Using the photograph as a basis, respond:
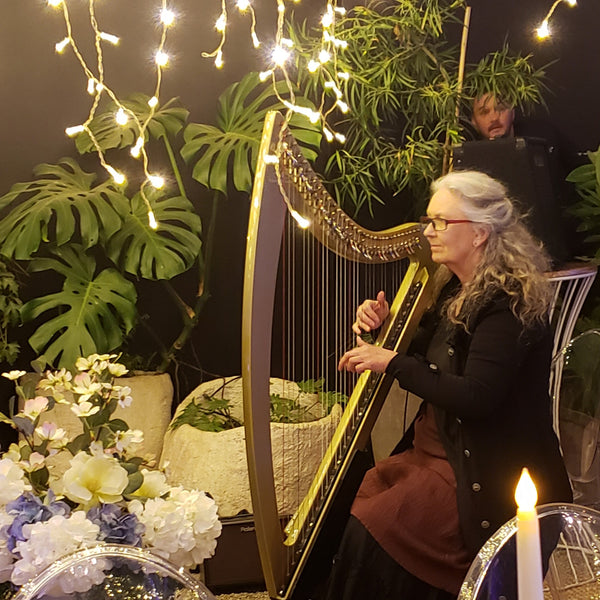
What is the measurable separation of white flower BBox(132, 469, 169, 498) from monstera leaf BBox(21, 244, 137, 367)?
157 cm

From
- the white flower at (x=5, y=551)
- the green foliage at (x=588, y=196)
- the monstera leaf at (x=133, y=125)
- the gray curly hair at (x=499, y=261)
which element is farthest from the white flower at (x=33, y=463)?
the green foliage at (x=588, y=196)

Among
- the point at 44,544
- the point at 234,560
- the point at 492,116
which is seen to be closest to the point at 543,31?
the point at 492,116

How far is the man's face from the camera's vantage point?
10.6 ft

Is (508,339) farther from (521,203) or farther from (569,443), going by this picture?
(521,203)

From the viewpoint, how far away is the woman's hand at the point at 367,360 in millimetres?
1960

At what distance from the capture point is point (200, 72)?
10.8 feet

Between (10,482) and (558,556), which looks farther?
(10,482)

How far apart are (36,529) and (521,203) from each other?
7.94ft

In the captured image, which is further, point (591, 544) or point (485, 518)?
point (485, 518)

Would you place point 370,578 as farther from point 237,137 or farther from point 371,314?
point 237,137

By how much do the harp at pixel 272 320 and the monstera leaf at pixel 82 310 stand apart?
0.80m

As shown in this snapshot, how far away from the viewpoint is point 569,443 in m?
2.23

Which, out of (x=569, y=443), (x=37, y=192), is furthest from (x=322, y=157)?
(x=569, y=443)

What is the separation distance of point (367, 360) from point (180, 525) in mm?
968
